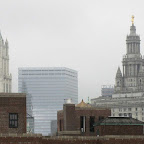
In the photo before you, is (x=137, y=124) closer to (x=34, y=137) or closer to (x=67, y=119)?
(x=34, y=137)

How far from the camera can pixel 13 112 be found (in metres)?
84.9

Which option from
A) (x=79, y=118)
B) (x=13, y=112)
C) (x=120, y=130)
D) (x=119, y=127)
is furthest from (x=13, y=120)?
(x=79, y=118)

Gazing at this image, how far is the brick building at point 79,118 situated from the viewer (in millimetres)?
113750

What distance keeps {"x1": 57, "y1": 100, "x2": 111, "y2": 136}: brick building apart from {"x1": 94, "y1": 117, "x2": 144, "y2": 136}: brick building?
26.2 meters

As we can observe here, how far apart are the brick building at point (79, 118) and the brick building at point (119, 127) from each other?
2625 centimetres

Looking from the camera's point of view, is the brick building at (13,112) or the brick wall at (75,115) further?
the brick wall at (75,115)

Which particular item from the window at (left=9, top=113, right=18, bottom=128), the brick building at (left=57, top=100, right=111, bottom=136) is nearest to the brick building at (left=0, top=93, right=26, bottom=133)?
the window at (left=9, top=113, right=18, bottom=128)

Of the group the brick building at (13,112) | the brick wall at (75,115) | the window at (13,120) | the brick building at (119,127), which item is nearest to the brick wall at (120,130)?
the brick building at (119,127)

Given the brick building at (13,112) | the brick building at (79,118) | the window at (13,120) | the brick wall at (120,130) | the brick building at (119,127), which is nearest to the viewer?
the brick wall at (120,130)

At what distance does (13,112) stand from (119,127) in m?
11.2

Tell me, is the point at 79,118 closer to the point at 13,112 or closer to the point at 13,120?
the point at 13,120

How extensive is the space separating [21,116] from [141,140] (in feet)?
46.5

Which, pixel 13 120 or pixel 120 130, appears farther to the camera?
pixel 13 120

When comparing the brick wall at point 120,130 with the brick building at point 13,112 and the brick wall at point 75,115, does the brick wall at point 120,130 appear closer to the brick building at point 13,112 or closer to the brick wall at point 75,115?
the brick building at point 13,112
